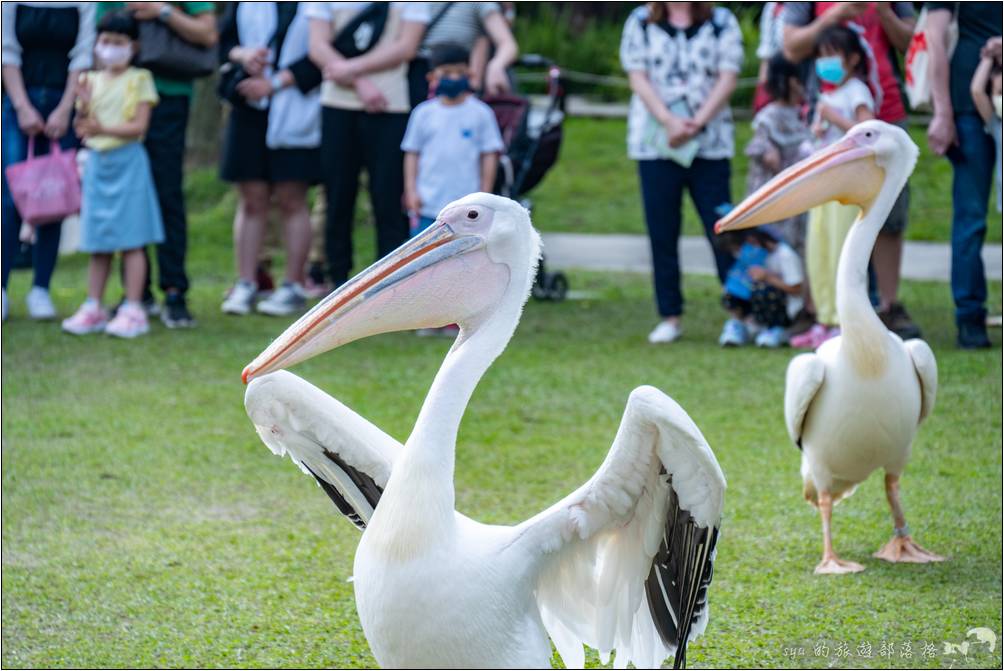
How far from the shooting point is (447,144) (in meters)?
6.77

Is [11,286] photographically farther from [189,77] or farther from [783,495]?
[783,495]

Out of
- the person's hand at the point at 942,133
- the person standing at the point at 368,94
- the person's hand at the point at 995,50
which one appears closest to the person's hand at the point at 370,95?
the person standing at the point at 368,94

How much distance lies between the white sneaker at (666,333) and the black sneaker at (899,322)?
99 centimetres

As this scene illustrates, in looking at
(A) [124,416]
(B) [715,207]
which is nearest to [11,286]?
(A) [124,416]

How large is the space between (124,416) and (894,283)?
3.74 meters

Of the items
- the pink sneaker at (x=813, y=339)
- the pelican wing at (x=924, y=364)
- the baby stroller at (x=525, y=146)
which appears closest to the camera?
the pelican wing at (x=924, y=364)

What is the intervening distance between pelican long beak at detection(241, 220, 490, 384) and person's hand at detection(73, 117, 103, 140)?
14.2ft

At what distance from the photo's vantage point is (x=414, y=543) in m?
2.65

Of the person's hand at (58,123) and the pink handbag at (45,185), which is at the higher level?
the person's hand at (58,123)

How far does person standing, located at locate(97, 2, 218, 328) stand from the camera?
6.98m

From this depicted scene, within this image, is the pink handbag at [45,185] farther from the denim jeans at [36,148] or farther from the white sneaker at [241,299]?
the white sneaker at [241,299]

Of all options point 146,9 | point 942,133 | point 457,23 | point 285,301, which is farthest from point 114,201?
point 942,133

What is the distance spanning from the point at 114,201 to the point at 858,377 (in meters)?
4.16

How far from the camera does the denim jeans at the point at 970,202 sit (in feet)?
20.9
